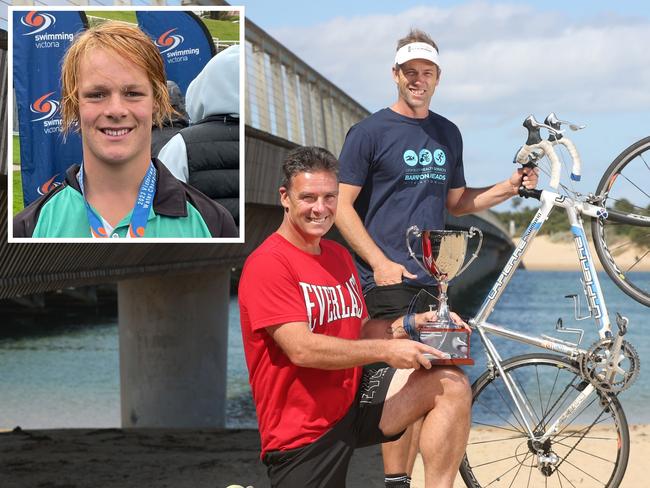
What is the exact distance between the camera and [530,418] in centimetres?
660

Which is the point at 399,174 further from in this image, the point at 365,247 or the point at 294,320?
the point at 294,320

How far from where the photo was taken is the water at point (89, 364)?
106 feet

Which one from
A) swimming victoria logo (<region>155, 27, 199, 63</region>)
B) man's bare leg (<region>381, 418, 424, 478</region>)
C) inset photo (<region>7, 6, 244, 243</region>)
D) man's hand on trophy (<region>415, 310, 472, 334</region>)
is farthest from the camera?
swimming victoria logo (<region>155, 27, 199, 63</region>)

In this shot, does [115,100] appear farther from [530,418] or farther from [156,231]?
[530,418]

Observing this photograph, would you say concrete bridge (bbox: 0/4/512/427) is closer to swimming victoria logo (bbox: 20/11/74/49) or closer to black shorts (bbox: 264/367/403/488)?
swimming victoria logo (bbox: 20/11/74/49)

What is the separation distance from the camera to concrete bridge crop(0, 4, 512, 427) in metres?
13.6

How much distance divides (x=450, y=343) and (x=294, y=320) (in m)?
0.63

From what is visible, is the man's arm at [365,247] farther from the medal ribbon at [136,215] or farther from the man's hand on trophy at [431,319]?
the medal ribbon at [136,215]

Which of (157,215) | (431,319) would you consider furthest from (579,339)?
(157,215)

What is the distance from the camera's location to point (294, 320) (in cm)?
488

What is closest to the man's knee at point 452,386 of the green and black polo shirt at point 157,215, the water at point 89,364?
the water at point 89,364

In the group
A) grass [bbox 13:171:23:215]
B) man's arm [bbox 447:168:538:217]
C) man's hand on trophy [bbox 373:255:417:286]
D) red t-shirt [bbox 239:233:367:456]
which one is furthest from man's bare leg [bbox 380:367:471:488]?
grass [bbox 13:171:23:215]

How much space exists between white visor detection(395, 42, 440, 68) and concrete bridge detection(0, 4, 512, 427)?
21.8ft

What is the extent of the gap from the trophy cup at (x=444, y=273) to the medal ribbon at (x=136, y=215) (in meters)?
2.77
